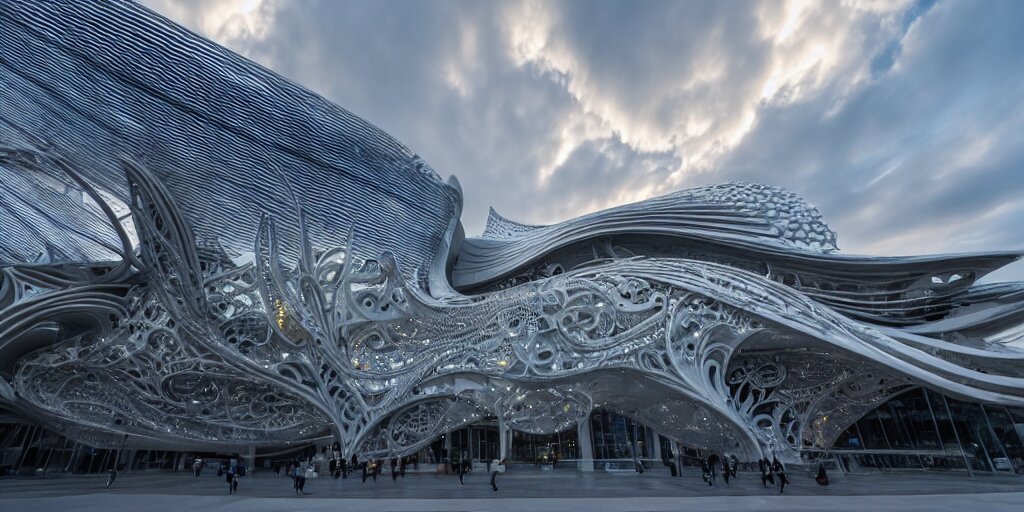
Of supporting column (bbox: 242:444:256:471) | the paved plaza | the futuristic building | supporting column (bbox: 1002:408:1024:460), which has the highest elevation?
the futuristic building

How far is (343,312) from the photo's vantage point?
2308 centimetres

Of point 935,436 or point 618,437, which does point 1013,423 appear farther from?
point 618,437

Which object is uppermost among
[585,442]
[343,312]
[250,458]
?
[343,312]

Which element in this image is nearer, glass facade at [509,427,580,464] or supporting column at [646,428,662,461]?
supporting column at [646,428,662,461]

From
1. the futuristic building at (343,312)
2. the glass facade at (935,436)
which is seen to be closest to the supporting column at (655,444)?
the futuristic building at (343,312)

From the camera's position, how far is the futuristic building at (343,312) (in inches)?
733

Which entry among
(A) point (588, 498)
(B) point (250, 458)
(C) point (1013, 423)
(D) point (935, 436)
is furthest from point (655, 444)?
(B) point (250, 458)

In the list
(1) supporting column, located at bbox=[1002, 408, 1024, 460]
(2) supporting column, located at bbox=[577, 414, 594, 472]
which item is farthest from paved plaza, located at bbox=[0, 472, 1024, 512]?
(2) supporting column, located at bbox=[577, 414, 594, 472]

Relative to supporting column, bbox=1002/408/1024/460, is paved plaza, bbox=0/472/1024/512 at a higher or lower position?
lower

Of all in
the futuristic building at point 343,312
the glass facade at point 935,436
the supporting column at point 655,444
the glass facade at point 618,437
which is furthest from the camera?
the glass facade at point 618,437

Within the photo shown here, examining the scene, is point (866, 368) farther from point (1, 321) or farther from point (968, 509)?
point (1, 321)

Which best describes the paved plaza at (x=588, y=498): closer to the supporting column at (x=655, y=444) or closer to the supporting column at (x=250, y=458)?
the supporting column at (x=250, y=458)

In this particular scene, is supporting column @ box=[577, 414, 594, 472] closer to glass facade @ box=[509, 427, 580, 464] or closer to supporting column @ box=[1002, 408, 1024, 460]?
glass facade @ box=[509, 427, 580, 464]

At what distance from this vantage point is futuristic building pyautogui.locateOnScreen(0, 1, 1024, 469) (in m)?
18.6
